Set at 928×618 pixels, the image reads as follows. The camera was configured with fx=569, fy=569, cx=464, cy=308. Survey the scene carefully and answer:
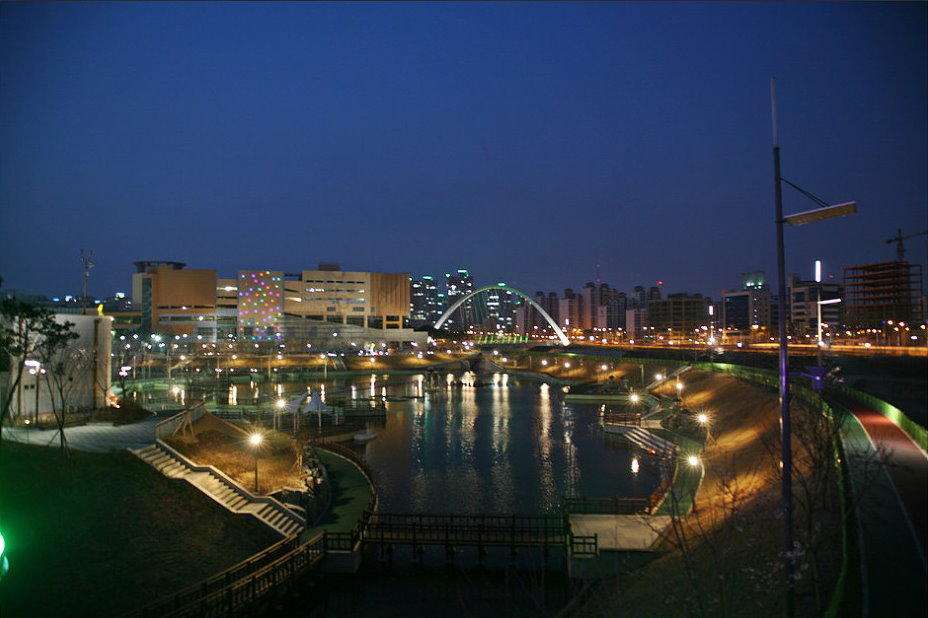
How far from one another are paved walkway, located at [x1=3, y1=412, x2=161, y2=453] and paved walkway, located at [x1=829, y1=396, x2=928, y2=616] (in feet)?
49.5

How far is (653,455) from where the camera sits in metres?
23.6

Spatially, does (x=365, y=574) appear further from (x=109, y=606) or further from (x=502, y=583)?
(x=109, y=606)

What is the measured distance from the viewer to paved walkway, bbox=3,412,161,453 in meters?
14.4

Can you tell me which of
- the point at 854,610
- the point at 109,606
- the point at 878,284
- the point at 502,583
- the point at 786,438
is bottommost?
the point at 502,583

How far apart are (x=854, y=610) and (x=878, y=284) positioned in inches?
2347

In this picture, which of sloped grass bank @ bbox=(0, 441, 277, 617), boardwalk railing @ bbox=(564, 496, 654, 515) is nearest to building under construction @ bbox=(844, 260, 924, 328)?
boardwalk railing @ bbox=(564, 496, 654, 515)

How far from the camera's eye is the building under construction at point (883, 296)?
166ft

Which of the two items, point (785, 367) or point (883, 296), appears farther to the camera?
point (883, 296)

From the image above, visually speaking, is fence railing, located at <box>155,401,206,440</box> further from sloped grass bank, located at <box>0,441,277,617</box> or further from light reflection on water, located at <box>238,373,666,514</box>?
light reflection on water, located at <box>238,373,666,514</box>

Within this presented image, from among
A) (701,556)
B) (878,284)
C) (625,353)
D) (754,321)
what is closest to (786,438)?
(701,556)

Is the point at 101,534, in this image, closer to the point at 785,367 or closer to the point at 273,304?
the point at 785,367

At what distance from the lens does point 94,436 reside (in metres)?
15.2

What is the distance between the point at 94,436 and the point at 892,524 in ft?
57.2

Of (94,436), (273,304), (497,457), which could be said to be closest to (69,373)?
(94,436)
